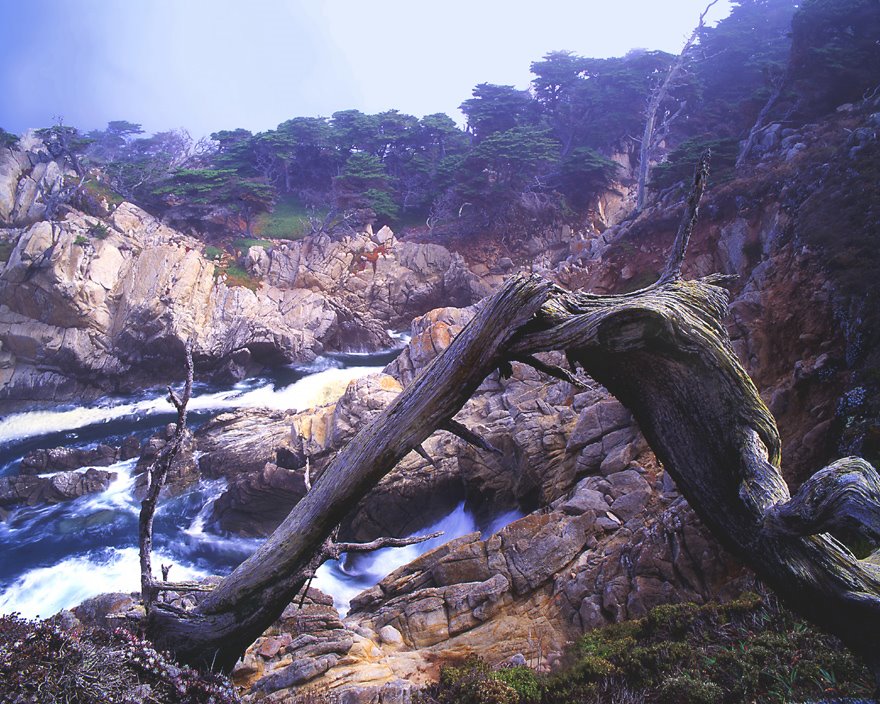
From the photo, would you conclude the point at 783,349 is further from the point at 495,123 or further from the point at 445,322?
the point at 495,123

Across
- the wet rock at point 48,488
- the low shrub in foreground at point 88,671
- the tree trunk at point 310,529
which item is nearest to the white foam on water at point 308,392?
the wet rock at point 48,488

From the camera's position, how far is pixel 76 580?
14.0m

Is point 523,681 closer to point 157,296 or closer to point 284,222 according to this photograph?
point 157,296

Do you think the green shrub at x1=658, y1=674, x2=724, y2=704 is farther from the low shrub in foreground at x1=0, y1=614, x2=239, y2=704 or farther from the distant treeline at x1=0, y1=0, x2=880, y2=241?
the distant treeline at x1=0, y1=0, x2=880, y2=241

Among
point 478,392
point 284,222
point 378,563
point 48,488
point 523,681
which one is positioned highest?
point 284,222

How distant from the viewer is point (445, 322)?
20.0 m

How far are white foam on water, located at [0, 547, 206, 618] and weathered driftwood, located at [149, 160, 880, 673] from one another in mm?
10905

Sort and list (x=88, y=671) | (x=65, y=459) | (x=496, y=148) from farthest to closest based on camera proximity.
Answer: (x=496, y=148), (x=65, y=459), (x=88, y=671)

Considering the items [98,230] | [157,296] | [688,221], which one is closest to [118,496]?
[157,296]

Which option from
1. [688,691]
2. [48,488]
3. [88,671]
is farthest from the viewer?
[48,488]

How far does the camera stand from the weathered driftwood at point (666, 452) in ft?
9.76

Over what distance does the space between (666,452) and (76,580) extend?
53.6ft

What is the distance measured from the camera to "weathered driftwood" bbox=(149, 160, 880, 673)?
117 inches

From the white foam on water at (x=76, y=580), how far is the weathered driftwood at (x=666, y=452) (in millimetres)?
10905
